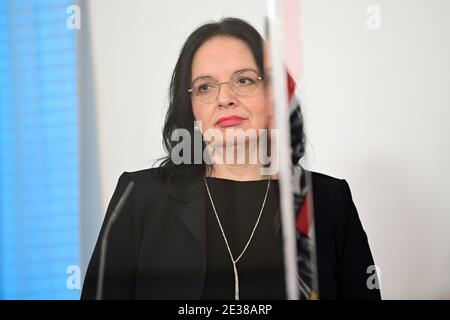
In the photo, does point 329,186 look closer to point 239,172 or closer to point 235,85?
point 239,172

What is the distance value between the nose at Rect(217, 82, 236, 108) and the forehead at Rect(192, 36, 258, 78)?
0.03 metres

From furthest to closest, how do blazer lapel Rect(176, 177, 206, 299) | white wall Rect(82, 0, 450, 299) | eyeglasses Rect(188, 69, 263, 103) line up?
white wall Rect(82, 0, 450, 299)
eyeglasses Rect(188, 69, 263, 103)
blazer lapel Rect(176, 177, 206, 299)

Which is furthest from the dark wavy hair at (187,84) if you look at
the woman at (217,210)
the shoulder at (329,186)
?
the shoulder at (329,186)

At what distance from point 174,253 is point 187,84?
43 centimetres

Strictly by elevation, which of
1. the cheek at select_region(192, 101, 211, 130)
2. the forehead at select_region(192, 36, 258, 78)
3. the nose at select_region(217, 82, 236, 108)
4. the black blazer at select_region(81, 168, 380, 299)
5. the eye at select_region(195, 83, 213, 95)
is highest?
the forehead at select_region(192, 36, 258, 78)

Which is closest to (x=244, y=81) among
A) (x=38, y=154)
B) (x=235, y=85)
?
A: (x=235, y=85)

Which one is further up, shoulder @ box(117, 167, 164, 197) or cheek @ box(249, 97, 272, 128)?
cheek @ box(249, 97, 272, 128)

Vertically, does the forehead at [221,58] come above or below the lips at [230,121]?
above

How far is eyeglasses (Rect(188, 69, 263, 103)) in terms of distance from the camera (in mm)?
1150

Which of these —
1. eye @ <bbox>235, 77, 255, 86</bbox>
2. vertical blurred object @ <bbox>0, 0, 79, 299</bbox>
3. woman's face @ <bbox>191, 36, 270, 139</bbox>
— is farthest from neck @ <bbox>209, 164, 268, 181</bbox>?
vertical blurred object @ <bbox>0, 0, 79, 299</bbox>

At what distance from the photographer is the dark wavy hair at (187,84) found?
1199 mm

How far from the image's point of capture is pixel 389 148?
51.3 inches

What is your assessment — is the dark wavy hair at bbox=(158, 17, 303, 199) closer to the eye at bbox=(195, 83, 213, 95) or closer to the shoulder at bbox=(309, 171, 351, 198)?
the eye at bbox=(195, 83, 213, 95)

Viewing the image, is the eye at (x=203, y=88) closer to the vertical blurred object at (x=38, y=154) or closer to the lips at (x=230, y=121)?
the lips at (x=230, y=121)
